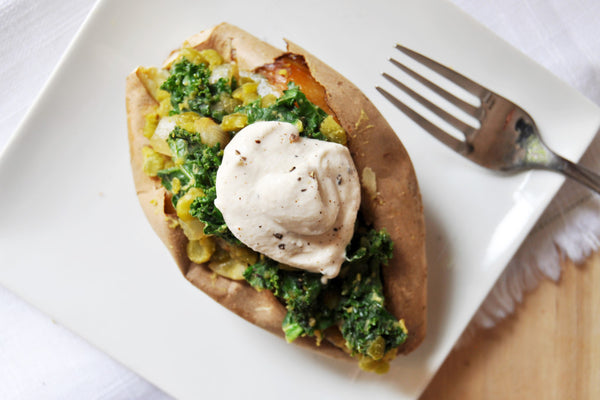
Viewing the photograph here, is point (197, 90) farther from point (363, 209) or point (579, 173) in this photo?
point (579, 173)

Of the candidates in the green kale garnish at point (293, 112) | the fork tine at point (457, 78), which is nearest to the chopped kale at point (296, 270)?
the green kale garnish at point (293, 112)

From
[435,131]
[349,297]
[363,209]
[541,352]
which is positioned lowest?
[541,352]

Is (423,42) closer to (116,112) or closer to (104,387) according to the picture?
(116,112)

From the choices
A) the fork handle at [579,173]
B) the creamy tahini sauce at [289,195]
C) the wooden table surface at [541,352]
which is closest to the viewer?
the creamy tahini sauce at [289,195]

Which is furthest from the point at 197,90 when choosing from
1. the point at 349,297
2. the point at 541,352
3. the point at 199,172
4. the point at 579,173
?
the point at 541,352

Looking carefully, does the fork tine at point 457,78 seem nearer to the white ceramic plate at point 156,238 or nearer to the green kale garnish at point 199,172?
the white ceramic plate at point 156,238

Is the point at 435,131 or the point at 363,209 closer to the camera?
the point at 363,209

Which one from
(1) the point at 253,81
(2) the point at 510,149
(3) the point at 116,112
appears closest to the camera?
(1) the point at 253,81

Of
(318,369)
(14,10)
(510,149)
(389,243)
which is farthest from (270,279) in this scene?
(14,10)
